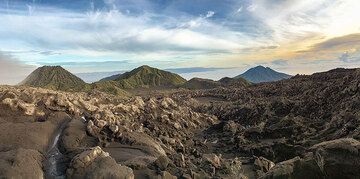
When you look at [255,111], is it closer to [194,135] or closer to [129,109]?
[194,135]

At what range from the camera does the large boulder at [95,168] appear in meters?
37.9

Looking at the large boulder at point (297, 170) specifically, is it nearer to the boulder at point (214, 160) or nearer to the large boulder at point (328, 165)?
the large boulder at point (328, 165)

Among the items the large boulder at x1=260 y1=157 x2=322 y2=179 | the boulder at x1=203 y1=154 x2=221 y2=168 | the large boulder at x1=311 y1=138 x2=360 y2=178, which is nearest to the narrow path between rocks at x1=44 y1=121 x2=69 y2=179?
the boulder at x1=203 y1=154 x2=221 y2=168

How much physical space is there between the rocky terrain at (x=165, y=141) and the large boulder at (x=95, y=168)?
9 cm

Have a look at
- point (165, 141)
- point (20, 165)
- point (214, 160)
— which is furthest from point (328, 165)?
point (165, 141)

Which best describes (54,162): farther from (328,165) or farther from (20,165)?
(328,165)

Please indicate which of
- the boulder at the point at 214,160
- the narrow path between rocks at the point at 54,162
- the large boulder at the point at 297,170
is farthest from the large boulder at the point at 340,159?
the narrow path between rocks at the point at 54,162

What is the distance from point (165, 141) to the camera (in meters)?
67.2

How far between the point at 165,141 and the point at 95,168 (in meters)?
28.7

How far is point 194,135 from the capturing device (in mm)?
87312

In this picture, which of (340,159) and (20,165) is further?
(20,165)

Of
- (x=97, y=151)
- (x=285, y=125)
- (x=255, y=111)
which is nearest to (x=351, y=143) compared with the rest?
(x=97, y=151)

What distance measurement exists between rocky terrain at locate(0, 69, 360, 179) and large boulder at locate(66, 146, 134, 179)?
87mm

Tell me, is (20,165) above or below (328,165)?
below
